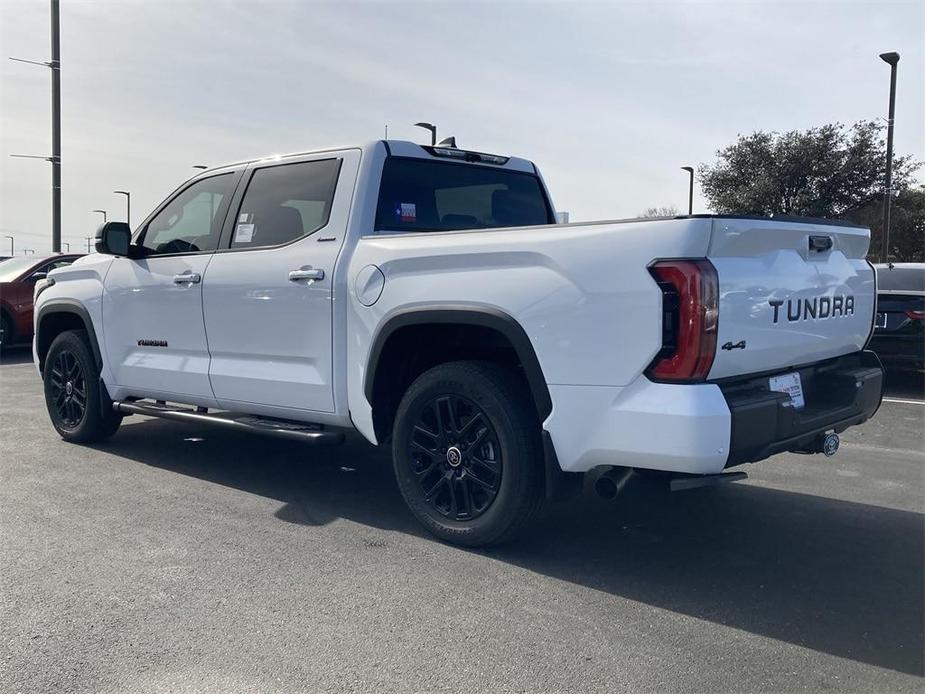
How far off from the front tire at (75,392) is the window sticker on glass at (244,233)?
1794 millimetres

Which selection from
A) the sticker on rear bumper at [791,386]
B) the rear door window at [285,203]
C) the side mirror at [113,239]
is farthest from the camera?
the side mirror at [113,239]

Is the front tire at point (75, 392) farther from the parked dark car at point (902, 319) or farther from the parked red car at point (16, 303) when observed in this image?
the parked dark car at point (902, 319)

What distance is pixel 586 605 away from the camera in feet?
11.1

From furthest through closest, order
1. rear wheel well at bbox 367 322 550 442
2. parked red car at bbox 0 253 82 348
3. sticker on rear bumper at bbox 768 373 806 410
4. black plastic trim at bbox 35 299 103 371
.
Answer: parked red car at bbox 0 253 82 348, black plastic trim at bbox 35 299 103 371, rear wheel well at bbox 367 322 550 442, sticker on rear bumper at bbox 768 373 806 410

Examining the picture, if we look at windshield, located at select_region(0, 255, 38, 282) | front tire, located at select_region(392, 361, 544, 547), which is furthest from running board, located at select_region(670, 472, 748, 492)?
windshield, located at select_region(0, 255, 38, 282)

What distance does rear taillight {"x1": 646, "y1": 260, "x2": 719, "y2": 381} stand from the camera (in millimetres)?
3111

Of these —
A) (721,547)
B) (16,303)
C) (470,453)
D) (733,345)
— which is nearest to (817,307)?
(733,345)

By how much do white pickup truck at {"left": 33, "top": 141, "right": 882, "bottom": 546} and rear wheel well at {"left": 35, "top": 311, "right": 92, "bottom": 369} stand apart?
376mm

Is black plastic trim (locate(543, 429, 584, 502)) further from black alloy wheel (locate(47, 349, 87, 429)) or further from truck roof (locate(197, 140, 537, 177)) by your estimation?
black alloy wheel (locate(47, 349, 87, 429))

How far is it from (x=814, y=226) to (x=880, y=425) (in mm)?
4457

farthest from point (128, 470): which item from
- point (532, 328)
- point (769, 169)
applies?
point (769, 169)

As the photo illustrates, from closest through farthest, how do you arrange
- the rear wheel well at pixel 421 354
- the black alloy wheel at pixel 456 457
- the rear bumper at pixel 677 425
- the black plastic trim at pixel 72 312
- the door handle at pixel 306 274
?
the rear bumper at pixel 677 425, the black alloy wheel at pixel 456 457, the rear wheel well at pixel 421 354, the door handle at pixel 306 274, the black plastic trim at pixel 72 312

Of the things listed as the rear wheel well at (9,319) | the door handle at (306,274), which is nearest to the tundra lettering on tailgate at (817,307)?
the door handle at (306,274)

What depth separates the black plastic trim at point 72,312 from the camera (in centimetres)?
595
